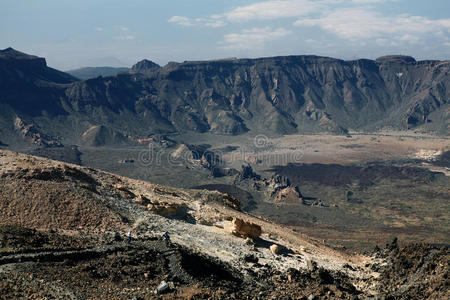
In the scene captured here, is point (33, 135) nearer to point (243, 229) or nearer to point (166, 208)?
point (166, 208)

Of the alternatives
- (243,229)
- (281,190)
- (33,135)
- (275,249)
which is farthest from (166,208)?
(33,135)

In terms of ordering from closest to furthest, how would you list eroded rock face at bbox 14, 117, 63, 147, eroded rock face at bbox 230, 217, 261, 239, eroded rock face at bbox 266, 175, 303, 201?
eroded rock face at bbox 230, 217, 261, 239
eroded rock face at bbox 266, 175, 303, 201
eroded rock face at bbox 14, 117, 63, 147

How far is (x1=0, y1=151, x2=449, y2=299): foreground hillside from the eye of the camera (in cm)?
2016

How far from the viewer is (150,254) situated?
24.2 meters

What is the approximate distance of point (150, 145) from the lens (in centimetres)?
17775

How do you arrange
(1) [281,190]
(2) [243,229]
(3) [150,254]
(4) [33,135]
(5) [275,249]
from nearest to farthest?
1. (3) [150,254]
2. (5) [275,249]
3. (2) [243,229]
4. (1) [281,190]
5. (4) [33,135]

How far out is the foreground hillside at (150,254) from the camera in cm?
2016

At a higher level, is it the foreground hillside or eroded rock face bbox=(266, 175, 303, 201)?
the foreground hillside

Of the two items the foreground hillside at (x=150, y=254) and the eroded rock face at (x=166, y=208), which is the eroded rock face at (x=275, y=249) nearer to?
the foreground hillside at (x=150, y=254)

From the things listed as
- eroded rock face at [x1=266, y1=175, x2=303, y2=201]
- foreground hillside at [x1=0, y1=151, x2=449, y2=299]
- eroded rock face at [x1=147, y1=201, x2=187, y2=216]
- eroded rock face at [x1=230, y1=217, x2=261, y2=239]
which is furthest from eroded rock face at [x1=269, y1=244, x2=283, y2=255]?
eroded rock face at [x1=266, y1=175, x2=303, y2=201]

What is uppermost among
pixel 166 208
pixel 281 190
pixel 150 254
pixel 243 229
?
pixel 150 254

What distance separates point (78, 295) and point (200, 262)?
865 cm

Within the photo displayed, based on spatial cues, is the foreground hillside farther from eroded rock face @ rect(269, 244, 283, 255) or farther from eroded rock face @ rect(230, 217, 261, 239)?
eroded rock face @ rect(269, 244, 283, 255)

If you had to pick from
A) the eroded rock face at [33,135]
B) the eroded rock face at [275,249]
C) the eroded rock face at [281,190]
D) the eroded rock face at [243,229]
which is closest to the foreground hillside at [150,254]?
the eroded rock face at [243,229]
